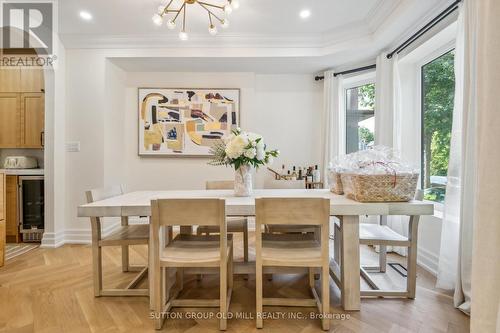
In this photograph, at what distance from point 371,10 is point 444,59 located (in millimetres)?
902

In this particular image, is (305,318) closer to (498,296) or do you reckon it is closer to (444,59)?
(498,296)

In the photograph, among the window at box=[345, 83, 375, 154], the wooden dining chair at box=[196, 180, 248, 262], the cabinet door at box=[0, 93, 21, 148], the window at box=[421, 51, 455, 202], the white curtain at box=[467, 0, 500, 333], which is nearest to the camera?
the white curtain at box=[467, 0, 500, 333]

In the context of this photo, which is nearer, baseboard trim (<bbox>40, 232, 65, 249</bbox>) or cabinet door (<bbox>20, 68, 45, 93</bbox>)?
baseboard trim (<bbox>40, 232, 65, 249</bbox>)

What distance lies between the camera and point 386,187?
176 cm

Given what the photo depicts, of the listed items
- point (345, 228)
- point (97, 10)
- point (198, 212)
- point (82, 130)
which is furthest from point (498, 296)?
point (82, 130)

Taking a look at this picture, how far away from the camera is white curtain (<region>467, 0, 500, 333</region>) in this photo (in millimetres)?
1042

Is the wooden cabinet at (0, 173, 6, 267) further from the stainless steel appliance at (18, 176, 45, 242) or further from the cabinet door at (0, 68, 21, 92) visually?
the cabinet door at (0, 68, 21, 92)

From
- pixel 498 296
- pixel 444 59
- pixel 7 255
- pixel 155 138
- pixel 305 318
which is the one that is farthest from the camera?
pixel 155 138

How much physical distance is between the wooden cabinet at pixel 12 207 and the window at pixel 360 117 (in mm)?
4563

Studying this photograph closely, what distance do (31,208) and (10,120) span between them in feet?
4.09

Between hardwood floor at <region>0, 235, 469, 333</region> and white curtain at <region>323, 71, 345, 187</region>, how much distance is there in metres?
1.79

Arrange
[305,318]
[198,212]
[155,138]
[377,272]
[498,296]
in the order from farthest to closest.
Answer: [155,138] < [377,272] < [305,318] < [198,212] < [498,296]

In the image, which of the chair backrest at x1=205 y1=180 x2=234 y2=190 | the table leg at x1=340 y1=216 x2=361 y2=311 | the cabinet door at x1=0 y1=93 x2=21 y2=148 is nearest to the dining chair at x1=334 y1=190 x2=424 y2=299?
the table leg at x1=340 y1=216 x2=361 y2=311

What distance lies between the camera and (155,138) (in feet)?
12.8
